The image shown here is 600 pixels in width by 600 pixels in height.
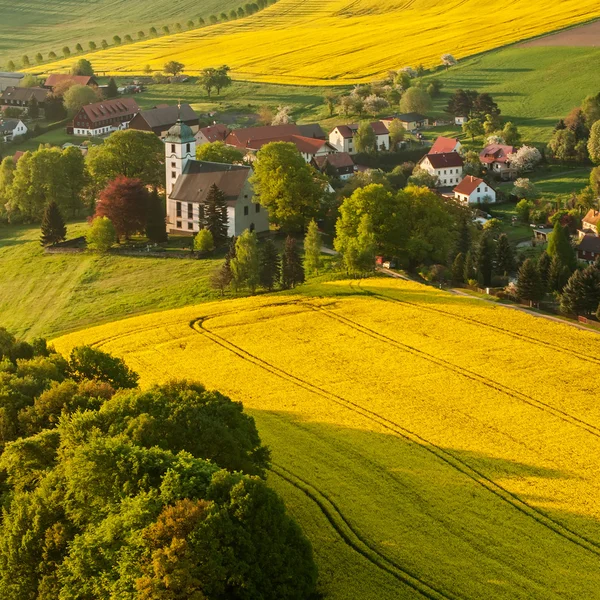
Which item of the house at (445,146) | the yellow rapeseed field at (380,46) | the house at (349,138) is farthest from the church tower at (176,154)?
the yellow rapeseed field at (380,46)

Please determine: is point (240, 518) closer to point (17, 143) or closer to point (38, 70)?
point (17, 143)

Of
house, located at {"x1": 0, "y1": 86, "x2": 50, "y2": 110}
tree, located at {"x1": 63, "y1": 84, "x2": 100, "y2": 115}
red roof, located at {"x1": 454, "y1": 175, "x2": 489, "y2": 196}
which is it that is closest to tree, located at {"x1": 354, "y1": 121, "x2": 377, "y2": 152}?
red roof, located at {"x1": 454, "y1": 175, "x2": 489, "y2": 196}

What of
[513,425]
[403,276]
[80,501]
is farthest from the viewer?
[403,276]

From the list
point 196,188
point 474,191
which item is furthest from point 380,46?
point 196,188

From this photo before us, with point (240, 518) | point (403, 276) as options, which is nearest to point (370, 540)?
point (240, 518)

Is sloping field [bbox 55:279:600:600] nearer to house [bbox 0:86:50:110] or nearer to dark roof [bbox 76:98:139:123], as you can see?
dark roof [bbox 76:98:139:123]

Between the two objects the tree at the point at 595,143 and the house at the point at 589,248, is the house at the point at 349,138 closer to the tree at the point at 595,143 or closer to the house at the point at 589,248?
the tree at the point at 595,143
